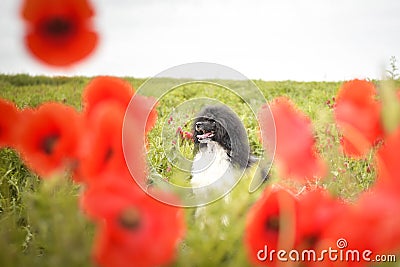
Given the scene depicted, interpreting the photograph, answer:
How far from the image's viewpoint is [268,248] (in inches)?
22.5

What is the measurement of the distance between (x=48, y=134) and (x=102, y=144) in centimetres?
10

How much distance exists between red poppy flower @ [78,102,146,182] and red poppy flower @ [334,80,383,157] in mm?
321

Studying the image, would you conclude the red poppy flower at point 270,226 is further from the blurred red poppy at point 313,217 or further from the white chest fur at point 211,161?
the white chest fur at point 211,161

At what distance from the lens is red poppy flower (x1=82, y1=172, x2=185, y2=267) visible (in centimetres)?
49

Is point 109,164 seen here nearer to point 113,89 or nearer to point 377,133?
point 113,89

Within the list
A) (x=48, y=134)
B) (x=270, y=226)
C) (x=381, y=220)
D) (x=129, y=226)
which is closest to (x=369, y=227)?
(x=381, y=220)

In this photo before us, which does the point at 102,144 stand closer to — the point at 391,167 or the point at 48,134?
the point at 48,134

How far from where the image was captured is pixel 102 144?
535 mm

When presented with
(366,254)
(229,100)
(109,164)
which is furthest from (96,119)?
(229,100)

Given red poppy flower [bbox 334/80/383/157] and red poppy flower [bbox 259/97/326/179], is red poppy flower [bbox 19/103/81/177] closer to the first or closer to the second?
red poppy flower [bbox 259/97/326/179]

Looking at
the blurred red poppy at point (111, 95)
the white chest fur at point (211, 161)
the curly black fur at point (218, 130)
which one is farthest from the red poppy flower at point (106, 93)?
the white chest fur at point (211, 161)

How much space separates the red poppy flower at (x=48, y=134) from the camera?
1.87ft

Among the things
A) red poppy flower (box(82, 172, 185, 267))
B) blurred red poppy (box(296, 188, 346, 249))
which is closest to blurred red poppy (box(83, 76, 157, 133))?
red poppy flower (box(82, 172, 185, 267))

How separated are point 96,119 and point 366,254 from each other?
1.24 ft
